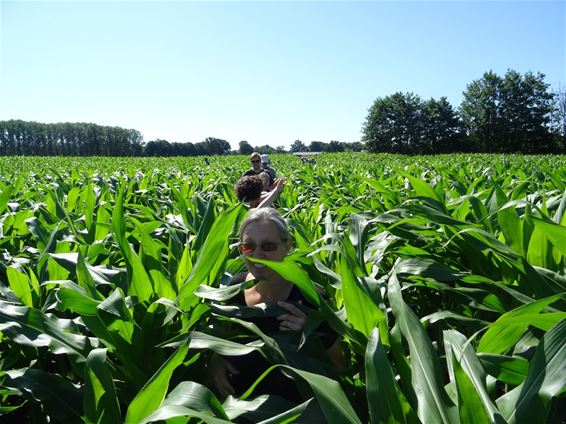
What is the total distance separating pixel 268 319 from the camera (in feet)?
5.59

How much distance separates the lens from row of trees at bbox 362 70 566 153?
224ft

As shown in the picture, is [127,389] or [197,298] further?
[197,298]

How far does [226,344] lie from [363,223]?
88 centimetres

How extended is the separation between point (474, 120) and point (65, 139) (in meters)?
86.2

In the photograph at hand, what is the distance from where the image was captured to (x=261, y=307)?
1.45 meters

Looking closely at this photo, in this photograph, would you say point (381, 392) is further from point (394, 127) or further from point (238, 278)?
point (394, 127)

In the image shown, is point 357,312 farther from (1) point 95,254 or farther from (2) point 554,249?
(1) point 95,254

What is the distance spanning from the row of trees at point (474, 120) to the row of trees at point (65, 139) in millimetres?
49559

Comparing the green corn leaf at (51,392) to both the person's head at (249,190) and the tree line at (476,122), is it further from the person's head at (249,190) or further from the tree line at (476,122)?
the tree line at (476,122)

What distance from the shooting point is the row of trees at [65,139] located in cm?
9131

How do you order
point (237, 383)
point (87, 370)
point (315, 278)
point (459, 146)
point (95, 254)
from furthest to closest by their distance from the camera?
point (459, 146), point (95, 254), point (315, 278), point (237, 383), point (87, 370)

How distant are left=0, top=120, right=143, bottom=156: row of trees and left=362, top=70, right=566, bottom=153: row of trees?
163 ft

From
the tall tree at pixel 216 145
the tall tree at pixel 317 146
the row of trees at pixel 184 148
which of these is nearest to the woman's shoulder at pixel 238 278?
the row of trees at pixel 184 148

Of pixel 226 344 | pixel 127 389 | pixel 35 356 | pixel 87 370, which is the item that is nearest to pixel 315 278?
pixel 226 344
